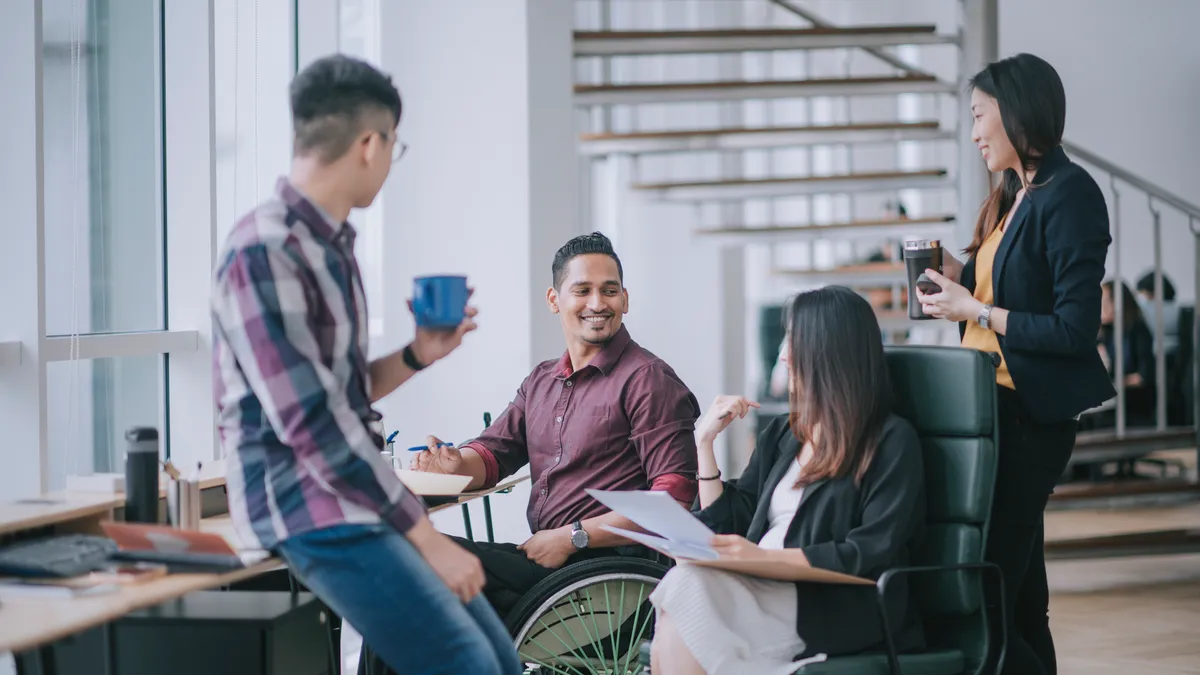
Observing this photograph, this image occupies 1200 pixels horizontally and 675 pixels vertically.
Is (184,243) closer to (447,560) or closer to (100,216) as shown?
(100,216)

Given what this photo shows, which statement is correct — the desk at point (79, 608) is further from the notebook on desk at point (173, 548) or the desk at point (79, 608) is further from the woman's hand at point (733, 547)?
the woman's hand at point (733, 547)

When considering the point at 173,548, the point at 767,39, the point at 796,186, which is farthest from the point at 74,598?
the point at 796,186

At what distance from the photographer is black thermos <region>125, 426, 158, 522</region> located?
193 cm

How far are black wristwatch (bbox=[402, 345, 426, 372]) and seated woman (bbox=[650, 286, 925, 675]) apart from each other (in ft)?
1.86

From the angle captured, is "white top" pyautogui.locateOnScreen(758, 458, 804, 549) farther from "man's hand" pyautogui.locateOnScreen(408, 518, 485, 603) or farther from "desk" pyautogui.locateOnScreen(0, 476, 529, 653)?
"desk" pyautogui.locateOnScreen(0, 476, 529, 653)

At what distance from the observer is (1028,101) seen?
224 cm

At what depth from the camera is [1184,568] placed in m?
4.77

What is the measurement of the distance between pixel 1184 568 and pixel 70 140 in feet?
14.2

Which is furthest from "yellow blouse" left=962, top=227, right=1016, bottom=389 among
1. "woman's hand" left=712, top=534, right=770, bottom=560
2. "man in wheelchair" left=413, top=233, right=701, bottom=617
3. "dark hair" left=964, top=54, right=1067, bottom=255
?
"woman's hand" left=712, top=534, right=770, bottom=560

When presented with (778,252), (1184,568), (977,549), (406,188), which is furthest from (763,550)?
(778,252)

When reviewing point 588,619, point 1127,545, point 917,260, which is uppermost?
point 917,260

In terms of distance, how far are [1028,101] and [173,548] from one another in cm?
169

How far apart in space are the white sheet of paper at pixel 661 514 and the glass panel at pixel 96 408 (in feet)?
4.07

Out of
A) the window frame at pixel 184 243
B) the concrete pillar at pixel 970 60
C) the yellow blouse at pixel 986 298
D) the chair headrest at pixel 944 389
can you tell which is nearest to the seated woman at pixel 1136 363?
the concrete pillar at pixel 970 60
